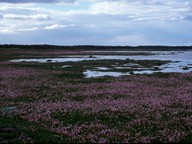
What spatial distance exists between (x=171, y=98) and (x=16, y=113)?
35.2ft

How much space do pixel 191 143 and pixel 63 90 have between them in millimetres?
17715

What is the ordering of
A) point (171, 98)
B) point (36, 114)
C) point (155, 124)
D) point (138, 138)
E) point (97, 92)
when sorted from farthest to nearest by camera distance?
1. point (97, 92)
2. point (171, 98)
3. point (36, 114)
4. point (155, 124)
5. point (138, 138)

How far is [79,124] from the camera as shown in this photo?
17094mm

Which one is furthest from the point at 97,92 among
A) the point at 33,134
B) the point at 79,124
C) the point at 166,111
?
the point at 33,134

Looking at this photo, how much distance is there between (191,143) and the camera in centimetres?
1348

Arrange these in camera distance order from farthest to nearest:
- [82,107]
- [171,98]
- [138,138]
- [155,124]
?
[171,98] → [82,107] → [155,124] → [138,138]

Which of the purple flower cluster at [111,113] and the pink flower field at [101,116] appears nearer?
the pink flower field at [101,116]

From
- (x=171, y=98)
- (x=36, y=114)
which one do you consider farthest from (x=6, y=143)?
(x=171, y=98)

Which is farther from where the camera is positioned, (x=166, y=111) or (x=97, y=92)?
(x=97, y=92)

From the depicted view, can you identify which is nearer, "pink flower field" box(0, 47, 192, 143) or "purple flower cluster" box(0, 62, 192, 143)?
"pink flower field" box(0, 47, 192, 143)

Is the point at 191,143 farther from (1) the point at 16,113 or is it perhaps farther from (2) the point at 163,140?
(1) the point at 16,113

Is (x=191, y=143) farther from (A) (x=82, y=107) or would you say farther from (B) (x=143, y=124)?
(A) (x=82, y=107)

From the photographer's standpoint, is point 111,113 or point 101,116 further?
point 111,113

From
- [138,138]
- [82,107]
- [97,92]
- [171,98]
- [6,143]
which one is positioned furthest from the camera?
[97,92]
